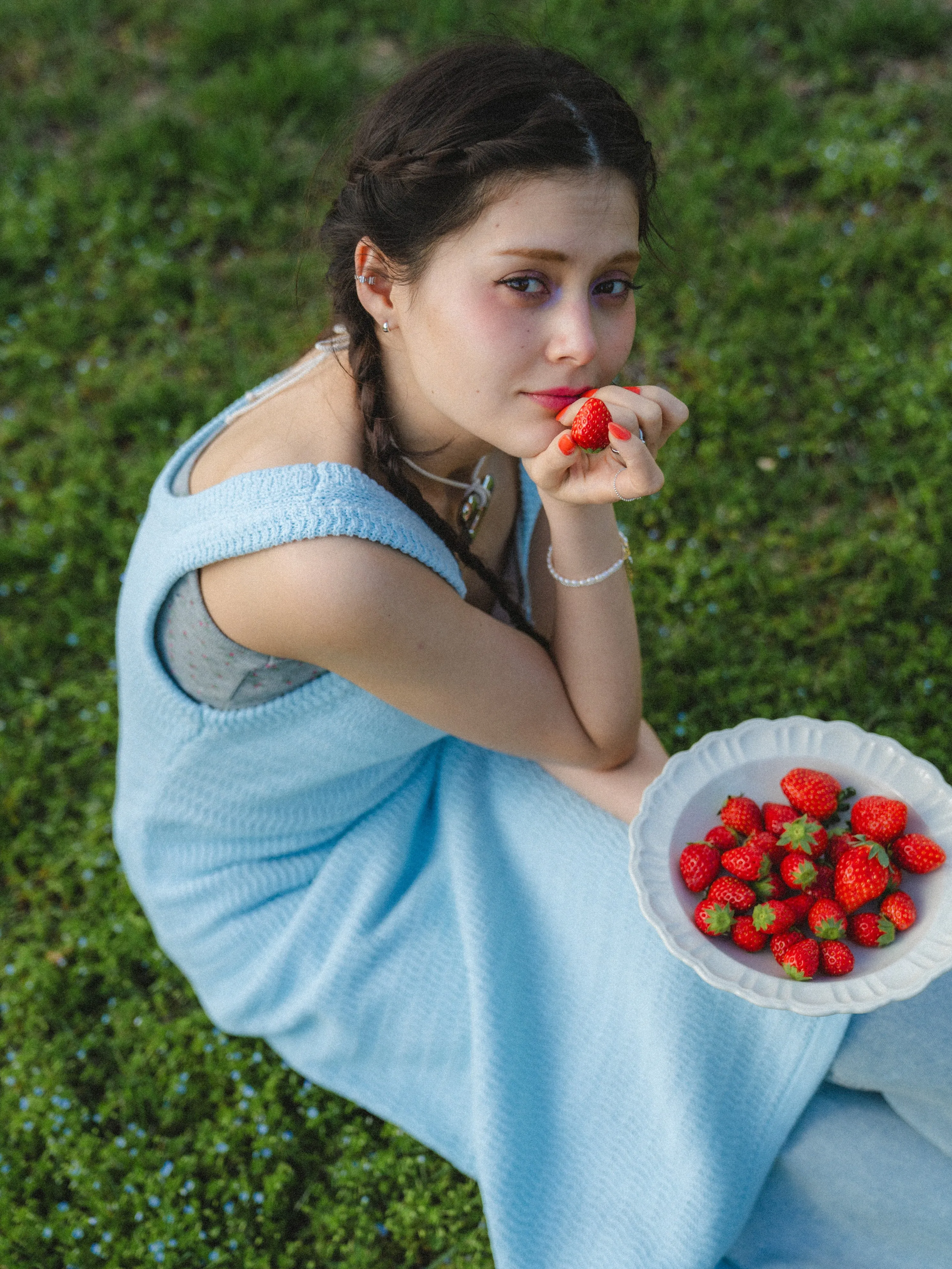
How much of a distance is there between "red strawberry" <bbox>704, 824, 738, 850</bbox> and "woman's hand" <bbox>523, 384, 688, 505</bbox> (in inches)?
25.1

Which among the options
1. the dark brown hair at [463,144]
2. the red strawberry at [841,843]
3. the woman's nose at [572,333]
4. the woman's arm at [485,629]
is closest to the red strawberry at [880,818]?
the red strawberry at [841,843]

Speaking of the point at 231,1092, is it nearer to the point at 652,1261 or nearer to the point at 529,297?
the point at 652,1261

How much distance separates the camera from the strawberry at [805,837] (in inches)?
76.4

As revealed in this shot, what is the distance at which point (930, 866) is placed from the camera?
1.92 m

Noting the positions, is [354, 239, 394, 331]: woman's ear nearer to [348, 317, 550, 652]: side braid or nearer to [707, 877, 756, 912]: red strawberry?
[348, 317, 550, 652]: side braid

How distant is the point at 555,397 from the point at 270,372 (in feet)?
7.57

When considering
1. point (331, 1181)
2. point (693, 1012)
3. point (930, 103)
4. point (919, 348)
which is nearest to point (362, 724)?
point (693, 1012)

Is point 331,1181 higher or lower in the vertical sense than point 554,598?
lower

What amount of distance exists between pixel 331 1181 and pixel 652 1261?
956 mm

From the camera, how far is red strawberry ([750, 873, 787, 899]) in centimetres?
192

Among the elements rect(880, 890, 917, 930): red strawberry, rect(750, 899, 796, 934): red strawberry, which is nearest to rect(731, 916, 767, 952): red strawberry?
rect(750, 899, 796, 934): red strawberry

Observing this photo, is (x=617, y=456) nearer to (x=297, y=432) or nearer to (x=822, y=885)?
(x=297, y=432)

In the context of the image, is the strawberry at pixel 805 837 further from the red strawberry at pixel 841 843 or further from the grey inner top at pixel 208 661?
the grey inner top at pixel 208 661

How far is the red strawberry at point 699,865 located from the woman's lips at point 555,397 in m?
0.81
